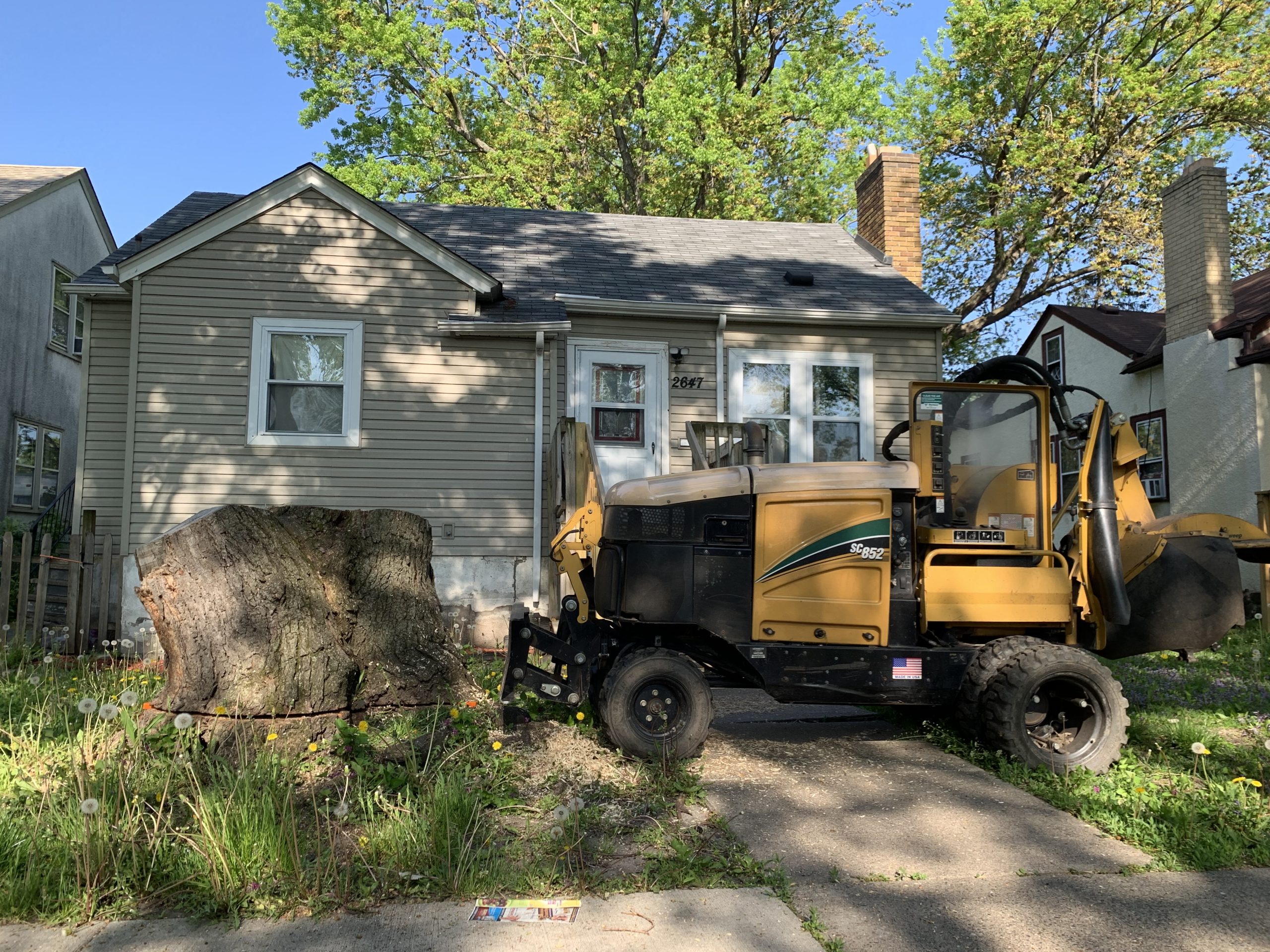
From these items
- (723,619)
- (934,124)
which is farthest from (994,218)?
(723,619)

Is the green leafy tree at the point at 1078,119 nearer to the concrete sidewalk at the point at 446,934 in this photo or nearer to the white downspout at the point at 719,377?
the white downspout at the point at 719,377

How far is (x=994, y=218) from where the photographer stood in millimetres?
23156

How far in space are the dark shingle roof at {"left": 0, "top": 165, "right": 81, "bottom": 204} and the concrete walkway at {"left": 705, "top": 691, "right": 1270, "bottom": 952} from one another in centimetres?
1804

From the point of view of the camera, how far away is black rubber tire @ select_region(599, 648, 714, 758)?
543 cm

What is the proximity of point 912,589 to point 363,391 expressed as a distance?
23.3 ft

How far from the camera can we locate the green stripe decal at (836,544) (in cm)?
559

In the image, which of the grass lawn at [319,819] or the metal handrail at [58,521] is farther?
the metal handrail at [58,521]

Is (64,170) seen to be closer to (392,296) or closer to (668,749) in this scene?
(392,296)

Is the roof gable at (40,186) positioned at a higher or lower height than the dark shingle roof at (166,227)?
higher

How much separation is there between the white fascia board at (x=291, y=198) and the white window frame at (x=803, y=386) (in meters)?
3.20

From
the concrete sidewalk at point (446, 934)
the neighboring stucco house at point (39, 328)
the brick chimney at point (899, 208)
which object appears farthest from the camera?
the neighboring stucco house at point (39, 328)

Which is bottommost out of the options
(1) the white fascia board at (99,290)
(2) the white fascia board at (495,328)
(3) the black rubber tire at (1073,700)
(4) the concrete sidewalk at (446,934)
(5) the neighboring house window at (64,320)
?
(4) the concrete sidewalk at (446,934)

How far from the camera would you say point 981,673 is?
561cm

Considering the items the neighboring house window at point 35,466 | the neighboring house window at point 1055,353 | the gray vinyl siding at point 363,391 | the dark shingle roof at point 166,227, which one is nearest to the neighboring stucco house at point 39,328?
the neighboring house window at point 35,466
